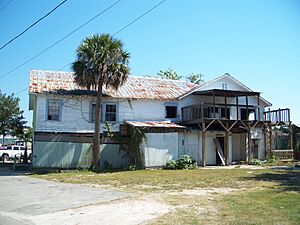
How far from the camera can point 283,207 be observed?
8.85m

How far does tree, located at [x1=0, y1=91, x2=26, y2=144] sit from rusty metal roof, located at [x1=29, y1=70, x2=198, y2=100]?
491 inches

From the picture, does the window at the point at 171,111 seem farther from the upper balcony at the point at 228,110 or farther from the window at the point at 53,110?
the window at the point at 53,110

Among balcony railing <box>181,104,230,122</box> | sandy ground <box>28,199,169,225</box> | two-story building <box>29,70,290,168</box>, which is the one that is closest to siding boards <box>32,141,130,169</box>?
two-story building <box>29,70,290,168</box>

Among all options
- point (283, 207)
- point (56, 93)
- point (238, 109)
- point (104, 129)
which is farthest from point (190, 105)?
point (283, 207)

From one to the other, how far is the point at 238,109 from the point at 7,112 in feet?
82.1

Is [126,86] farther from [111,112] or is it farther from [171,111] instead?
[171,111]

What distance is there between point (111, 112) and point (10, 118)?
17530mm

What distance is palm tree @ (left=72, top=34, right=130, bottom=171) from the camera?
22.4m

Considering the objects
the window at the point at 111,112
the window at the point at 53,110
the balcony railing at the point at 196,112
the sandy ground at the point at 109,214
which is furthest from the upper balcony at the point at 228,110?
the sandy ground at the point at 109,214

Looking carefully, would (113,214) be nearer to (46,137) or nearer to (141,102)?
(46,137)

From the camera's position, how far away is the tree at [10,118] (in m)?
37.8

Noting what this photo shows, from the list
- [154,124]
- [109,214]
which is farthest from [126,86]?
[109,214]

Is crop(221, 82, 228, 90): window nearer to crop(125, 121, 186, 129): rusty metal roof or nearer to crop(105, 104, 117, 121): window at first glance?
crop(125, 121, 186, 129): rusty metal roof

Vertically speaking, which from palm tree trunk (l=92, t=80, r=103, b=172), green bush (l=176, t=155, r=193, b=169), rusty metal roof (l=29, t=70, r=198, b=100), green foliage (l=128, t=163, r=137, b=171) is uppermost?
rusty metal roof (l=29, t=70, r=198, b=100)
